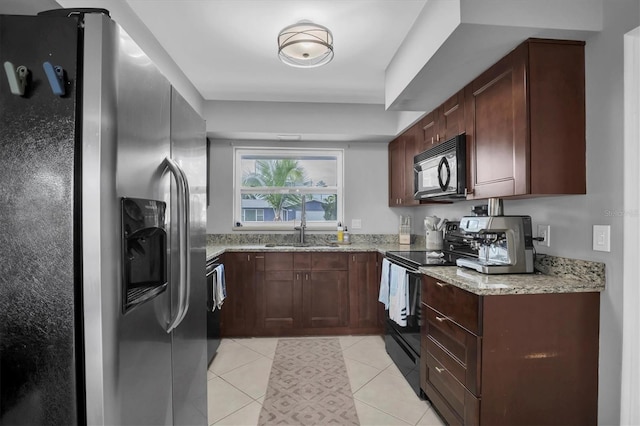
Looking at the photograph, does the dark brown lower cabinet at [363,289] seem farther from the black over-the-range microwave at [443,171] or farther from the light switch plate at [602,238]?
the light switch plate at [602,238]

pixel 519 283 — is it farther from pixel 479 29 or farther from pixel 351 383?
pixel 351 383

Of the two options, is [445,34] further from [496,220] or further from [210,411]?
[210,411]

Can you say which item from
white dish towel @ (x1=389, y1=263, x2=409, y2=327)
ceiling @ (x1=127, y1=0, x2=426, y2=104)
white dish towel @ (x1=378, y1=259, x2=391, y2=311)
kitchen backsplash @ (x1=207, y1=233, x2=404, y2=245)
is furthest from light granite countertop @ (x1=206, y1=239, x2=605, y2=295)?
kitchen backsplash @ (x1=207, y1=233, x2=404, y2=245)

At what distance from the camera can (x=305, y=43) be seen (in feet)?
7.08

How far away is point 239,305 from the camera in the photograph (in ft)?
11.2

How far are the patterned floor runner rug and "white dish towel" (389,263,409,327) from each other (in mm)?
618

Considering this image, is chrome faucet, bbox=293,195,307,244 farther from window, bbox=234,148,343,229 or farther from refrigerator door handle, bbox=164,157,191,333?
refrigerator door handle, bbox=164,157,191,333

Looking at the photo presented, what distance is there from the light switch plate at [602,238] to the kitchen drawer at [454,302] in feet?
2.07

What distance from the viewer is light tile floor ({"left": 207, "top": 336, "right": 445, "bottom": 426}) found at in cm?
206

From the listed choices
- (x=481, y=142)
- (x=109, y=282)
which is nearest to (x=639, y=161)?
(x=481, y=142)

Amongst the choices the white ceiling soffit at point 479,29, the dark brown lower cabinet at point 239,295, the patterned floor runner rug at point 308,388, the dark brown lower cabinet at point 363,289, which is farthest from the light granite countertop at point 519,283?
the dark brown lower cabinet at point 239,295

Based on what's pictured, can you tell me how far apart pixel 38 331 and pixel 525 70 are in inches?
85.8

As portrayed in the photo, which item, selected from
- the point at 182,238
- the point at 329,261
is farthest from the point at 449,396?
the point at 329,261

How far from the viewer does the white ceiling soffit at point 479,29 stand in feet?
5.10
